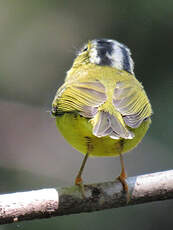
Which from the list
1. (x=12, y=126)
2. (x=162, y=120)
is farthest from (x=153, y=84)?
(x=12, y=126)

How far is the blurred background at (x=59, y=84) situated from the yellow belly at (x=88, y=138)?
2086 mm

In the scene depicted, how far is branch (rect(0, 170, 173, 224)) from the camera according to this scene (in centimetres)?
364

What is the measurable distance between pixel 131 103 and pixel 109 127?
0.59m

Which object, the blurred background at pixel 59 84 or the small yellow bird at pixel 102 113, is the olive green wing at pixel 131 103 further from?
the blurred background at pixel 59 84

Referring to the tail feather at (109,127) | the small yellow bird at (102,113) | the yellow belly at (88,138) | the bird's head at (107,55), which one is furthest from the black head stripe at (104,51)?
the tail feather at (109,127)

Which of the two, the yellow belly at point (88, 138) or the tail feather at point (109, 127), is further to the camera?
the yellow belly at point (88, 138)

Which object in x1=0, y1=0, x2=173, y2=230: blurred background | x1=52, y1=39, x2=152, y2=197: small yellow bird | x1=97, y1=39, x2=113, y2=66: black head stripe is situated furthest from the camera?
x1=0, y1=0, x2=173, y2=230: blurred background

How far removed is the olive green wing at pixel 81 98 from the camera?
405 centimetres

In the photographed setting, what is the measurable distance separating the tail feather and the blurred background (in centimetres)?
238

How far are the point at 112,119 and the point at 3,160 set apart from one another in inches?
168

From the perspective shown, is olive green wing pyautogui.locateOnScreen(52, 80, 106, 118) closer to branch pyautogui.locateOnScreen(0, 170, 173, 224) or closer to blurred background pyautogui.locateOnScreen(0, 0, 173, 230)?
branch pyautogui.locateOnScreen(0, 170, 173, 224)

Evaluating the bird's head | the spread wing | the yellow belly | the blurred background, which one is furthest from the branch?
the blurred background

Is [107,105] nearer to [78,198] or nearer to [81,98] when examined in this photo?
[81,98]

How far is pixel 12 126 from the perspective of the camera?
856cm
